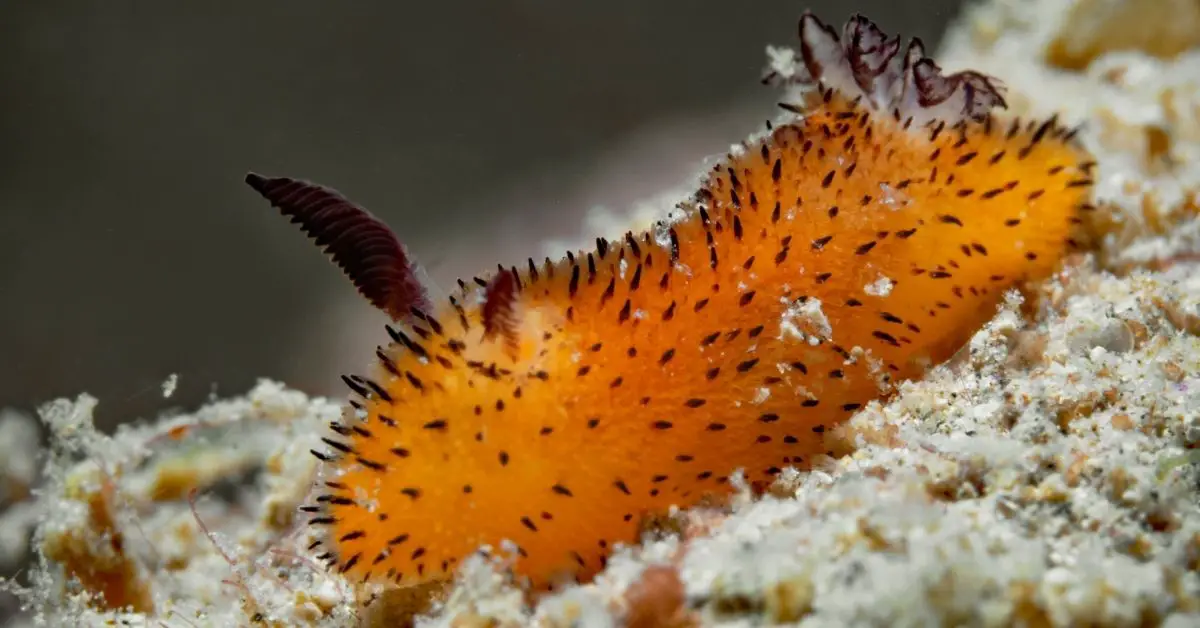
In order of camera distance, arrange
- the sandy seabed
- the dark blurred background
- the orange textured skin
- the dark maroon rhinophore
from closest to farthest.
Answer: the sandy seabed → the orange textured skin → the dark maroon rhinophore → the dark blurred background

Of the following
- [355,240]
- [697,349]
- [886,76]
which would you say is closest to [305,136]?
[355,240]

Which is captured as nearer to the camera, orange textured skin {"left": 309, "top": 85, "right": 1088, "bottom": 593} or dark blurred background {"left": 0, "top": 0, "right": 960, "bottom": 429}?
orange textured skin {"left": 309, "top": 85, "right": 1088, "bottom": 593}

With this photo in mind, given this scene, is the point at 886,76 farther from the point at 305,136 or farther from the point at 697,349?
the point at 305,136

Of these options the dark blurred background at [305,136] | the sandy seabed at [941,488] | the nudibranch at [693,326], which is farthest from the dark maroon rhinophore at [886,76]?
the dark blurred background at [305,136]

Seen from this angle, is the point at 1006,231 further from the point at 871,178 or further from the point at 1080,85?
the point at 1080,85

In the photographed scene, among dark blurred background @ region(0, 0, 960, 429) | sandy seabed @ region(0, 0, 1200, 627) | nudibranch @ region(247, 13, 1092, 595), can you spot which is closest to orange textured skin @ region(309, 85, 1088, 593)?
nudibranch @ region(247, 13, 1092, 595)

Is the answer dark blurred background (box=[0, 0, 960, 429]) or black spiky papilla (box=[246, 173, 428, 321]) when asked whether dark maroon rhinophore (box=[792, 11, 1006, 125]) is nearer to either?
black spiky papilla (box=[246, 173, 428, 321])
